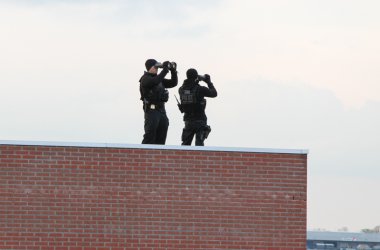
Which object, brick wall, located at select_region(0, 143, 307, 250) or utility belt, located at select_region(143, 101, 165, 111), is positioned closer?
brick wall, located at select_region(0, 143, 307, 250)

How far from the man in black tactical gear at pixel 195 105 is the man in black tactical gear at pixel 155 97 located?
45 cm

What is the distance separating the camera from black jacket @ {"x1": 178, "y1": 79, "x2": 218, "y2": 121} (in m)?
23.9

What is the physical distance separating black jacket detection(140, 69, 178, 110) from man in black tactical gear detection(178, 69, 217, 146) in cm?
60

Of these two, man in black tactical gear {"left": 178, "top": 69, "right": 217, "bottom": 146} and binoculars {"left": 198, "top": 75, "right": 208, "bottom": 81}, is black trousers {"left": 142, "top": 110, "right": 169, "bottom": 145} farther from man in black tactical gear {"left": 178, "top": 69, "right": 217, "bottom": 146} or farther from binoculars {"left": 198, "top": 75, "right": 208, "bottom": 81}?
binoculars {"left": 198, "top": 75, "right": 208, "bottom": 81}

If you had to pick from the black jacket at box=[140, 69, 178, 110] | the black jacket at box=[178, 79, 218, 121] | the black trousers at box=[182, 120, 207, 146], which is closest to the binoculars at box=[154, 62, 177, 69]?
the black jacket at box=[140, 69, 178, 110]

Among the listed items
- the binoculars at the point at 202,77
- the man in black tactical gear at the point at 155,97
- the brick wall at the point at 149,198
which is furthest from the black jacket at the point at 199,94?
the brick wall at the point at 149,198

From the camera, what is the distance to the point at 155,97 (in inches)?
917

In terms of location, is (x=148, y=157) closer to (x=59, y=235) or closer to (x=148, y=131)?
(x=148, y=131)

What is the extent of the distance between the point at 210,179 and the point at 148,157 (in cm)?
116

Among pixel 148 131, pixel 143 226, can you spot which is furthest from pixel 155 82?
pixel 143 226

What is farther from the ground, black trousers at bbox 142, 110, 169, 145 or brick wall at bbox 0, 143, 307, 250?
black trousers at bbox 142, 110, 169, 145

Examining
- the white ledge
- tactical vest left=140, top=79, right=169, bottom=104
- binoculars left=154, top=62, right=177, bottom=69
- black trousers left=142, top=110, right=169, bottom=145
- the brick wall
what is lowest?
the brick wall

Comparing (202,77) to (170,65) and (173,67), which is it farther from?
(170,65)

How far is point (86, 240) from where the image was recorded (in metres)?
22.9
